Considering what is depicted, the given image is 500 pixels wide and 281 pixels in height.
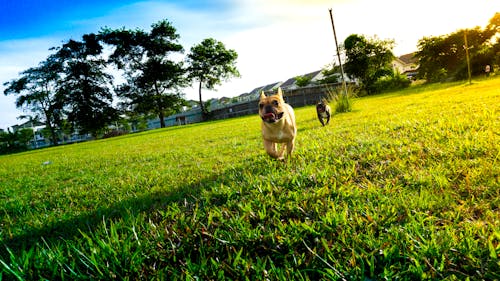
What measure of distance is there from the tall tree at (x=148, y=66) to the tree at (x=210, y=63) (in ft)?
9.41

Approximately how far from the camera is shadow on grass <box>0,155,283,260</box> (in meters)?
2.24

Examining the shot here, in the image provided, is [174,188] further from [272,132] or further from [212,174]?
[272,132]

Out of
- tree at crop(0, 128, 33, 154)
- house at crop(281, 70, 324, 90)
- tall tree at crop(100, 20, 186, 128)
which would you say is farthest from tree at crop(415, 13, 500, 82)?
tree at crop(0, 128, 33, 154)

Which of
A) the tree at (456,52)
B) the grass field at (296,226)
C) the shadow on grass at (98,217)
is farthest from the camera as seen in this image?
the tree at (456,52)

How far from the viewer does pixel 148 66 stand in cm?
4275

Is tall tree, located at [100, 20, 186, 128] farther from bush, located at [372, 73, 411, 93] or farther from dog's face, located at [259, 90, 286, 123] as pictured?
dog's face, located at [259, 90, 286, 123]

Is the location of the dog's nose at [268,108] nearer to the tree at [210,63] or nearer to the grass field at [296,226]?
the grass field at [296,226]

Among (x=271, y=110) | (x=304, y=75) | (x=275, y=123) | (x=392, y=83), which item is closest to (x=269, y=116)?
(x=271, y=110)

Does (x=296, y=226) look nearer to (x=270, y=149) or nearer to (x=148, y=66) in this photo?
(x=270, y=149)

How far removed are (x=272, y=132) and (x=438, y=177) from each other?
79.0 inches

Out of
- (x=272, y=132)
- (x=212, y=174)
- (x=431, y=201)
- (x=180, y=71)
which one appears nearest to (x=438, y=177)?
(x=431, y=201)

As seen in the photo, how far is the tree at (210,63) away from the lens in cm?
4520

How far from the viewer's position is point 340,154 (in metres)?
3.98

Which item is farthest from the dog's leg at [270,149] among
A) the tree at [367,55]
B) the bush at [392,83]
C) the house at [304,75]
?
the house at [304,75]
